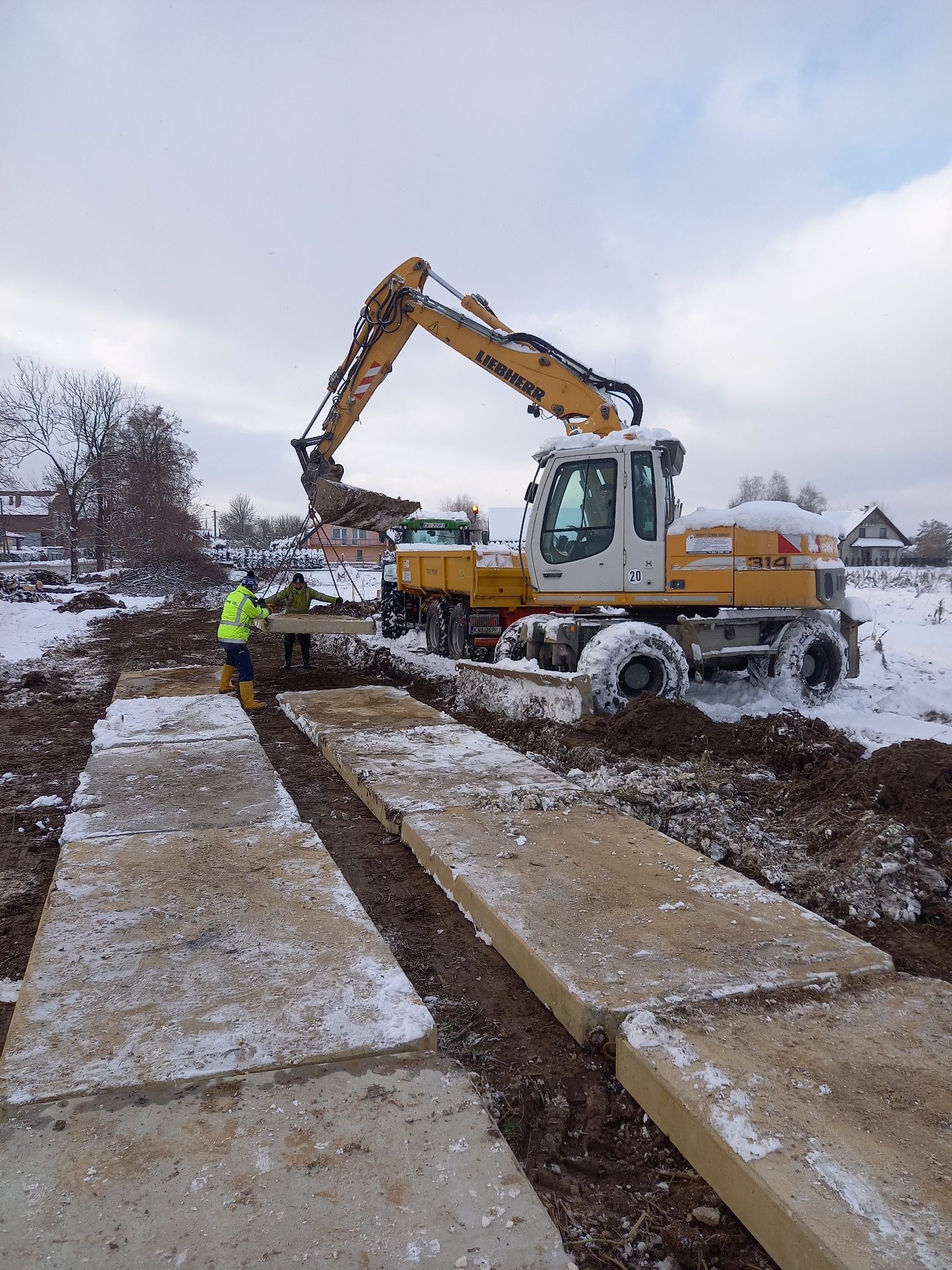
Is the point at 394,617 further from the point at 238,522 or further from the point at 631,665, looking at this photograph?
the point at 238,522

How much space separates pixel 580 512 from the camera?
26.0ft

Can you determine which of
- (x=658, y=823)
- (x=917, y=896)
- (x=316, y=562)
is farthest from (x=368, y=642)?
(x=316, y=562)

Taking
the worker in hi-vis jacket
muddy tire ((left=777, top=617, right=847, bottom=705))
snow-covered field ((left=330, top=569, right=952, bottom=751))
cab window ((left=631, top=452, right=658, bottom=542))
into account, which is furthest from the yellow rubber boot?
muddy tire ((left=777, top=617, right=847, bottom=705))

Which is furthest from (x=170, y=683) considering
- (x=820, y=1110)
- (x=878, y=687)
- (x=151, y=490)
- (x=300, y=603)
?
(x=151, y=490)

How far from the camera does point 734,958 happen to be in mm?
2846

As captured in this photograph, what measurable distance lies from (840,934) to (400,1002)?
1679mm

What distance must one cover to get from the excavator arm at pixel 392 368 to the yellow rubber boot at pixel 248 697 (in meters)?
3.88

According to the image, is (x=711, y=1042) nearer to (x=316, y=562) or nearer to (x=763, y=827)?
(x=763, y=827)

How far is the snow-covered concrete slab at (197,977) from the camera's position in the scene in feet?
7.52

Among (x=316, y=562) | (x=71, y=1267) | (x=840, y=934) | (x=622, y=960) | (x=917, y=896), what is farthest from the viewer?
(x=316, y=562)

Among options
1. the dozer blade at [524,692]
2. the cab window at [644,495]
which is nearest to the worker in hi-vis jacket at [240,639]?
the dozer blade at [524,692]

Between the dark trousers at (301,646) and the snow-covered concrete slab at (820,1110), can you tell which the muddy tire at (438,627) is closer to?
the dark trousers at (301,646)

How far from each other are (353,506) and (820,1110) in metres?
10.9

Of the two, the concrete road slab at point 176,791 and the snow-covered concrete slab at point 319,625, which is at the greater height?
the snow-covered concrete slab at point 319,625
